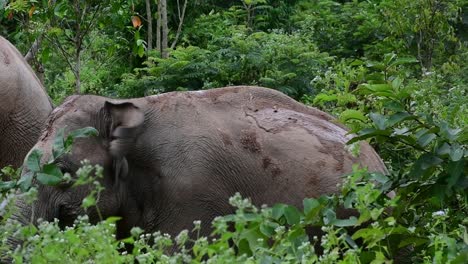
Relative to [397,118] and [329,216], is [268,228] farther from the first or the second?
[397,118]

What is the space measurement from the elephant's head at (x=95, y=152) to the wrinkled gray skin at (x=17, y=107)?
9.72 ft

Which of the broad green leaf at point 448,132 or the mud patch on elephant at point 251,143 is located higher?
the broad green leaf at point 448,132

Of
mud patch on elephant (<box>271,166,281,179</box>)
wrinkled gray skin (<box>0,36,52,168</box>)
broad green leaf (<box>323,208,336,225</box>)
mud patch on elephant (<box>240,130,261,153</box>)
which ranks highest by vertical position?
broad green leaf (<box>323,208,336,225</box>)

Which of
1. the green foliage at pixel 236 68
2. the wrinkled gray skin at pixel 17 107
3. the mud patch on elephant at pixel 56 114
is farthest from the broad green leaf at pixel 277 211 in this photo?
the green foliage at pixel 236 68

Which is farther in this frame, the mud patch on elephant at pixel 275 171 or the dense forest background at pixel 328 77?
the mud patch on elephant at pixel 275 171

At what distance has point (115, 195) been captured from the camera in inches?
241

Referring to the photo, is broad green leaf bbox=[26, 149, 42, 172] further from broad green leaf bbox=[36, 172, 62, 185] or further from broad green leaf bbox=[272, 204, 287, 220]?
broad green leaf bbox=[272, 204, 287, 220]

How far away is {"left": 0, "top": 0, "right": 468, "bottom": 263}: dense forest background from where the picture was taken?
4.04m

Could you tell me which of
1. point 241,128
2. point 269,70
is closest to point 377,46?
point 269,70

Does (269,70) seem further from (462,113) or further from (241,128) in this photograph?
(241,128)

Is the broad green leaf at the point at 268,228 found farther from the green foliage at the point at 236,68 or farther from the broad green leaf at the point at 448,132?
the green foliage at the point at 236,68

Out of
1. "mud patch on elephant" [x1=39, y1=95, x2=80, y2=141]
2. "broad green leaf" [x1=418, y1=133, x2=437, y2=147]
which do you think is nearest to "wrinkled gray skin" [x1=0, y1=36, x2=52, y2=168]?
"mud patch on elephant" [x1=39, y1=95, x2=80, y2=141]

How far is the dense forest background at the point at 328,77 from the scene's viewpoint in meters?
4.04

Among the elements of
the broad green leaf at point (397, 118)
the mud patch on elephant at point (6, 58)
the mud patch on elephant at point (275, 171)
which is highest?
the broad green leaf at point (397, 118)
